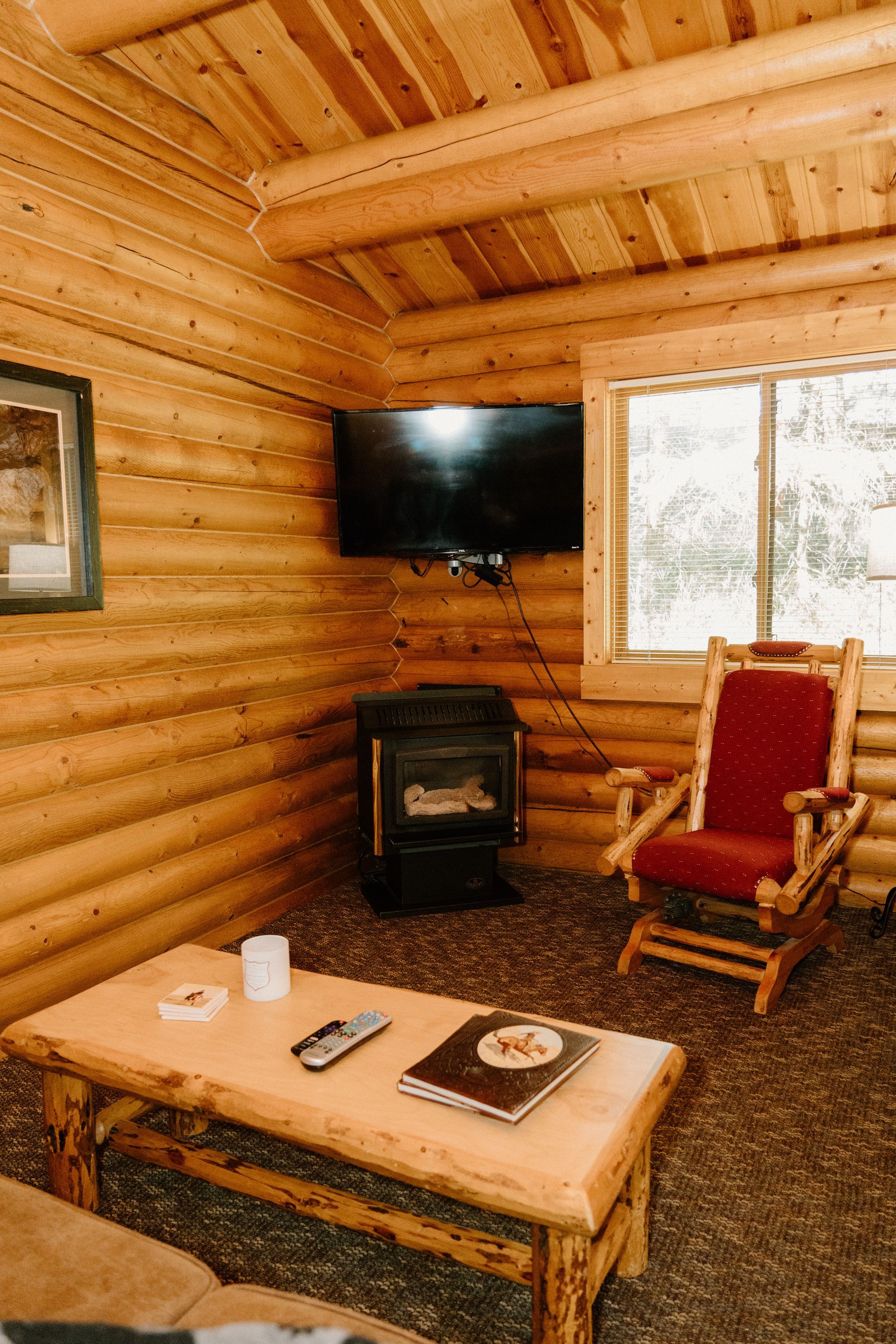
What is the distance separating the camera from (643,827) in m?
3.26

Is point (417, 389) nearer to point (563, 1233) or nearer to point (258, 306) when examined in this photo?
point (258, 306)

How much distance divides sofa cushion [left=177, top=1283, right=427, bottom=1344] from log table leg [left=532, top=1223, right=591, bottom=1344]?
0.36 metres

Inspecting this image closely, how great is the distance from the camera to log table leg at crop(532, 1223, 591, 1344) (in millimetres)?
1348

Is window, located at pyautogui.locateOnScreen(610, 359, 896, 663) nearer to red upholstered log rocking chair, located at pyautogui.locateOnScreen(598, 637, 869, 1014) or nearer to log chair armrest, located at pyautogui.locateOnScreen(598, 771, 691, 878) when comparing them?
red upholstered log rocking chair, located at pyautogui.locateOnScreen(598, 637, 869, 1014)

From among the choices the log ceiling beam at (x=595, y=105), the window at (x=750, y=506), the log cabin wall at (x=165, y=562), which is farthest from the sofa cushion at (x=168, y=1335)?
the window at (x=750, y=506)

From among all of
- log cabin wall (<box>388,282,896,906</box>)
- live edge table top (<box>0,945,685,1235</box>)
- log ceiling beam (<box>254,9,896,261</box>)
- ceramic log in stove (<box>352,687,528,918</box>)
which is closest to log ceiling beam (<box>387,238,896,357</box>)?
log cabin wall (<box>388,282,896,906</box>)

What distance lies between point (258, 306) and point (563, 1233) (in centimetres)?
334

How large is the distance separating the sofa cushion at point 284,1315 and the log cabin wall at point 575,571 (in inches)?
124

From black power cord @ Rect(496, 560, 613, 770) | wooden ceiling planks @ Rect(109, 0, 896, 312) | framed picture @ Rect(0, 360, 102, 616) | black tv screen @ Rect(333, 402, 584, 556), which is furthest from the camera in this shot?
black power cord @ Rect(496, 560, 613, 770)

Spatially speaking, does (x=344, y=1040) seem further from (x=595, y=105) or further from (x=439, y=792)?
(x=595, y=105)

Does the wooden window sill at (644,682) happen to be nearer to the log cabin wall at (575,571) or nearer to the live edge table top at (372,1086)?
the log cabin wall at (575,571)

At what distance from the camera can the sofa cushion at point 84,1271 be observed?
107 centimetres

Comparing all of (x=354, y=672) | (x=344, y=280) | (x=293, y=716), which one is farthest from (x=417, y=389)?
(x=293, y=716)

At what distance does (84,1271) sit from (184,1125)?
103cm
